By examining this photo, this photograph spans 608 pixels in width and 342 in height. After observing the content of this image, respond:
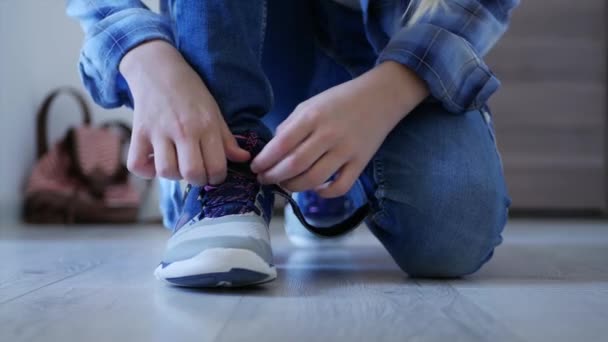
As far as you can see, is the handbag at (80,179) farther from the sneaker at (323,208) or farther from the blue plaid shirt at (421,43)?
the blue plaid shirt at (421,43)

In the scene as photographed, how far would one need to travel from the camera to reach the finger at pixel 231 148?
69 centimetres

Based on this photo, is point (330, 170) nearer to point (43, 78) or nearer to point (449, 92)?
point (449, 92)

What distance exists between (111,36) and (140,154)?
0.16 m

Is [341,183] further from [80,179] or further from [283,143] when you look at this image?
[80,179]

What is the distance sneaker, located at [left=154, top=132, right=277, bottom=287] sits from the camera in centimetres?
64

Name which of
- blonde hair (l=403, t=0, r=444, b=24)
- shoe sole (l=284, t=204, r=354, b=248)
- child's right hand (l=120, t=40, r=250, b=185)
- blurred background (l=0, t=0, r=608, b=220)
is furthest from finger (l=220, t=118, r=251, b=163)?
blurred background (l=0, t=0, r=608, b=220)

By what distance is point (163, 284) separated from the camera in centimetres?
74

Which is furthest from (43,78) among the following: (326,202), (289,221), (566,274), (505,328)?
(505,328)

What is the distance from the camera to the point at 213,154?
2.19 feet

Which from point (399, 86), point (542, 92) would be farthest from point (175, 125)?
point (542, 92)

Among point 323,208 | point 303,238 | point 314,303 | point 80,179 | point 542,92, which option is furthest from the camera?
point 542,92

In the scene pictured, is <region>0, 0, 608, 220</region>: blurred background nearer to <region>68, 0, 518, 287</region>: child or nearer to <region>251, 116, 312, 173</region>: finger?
<region>68, 0, 518, 287</region>: child

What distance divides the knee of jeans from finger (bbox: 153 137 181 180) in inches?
11.2

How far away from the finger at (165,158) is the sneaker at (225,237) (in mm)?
56
